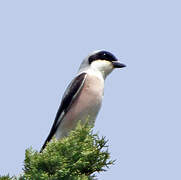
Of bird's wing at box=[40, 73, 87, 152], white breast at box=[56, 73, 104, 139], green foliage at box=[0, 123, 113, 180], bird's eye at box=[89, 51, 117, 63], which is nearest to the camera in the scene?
green foliage at box=[0, 123, 113, 180]

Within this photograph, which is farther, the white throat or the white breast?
the white throat

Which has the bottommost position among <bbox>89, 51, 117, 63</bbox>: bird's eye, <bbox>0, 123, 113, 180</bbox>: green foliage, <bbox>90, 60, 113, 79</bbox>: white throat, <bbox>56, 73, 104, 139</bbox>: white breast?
<bbox>0, 123, 113, 180</bbox>: green foliage

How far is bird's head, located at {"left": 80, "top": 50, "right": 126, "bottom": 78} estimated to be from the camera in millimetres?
7172

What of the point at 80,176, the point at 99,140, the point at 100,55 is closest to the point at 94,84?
the point at 100,55

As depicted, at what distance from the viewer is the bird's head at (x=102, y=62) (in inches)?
282

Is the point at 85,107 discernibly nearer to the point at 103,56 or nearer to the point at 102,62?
the point at 102,62

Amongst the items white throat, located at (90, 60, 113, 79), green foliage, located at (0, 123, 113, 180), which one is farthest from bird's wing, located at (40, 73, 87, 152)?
green foliage, located at (0, 123, 113, 180)

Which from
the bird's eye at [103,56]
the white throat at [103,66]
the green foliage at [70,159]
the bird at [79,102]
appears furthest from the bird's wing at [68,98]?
the green foliage at [70,159]

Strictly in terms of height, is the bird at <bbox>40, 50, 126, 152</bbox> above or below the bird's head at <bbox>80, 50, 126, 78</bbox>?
below

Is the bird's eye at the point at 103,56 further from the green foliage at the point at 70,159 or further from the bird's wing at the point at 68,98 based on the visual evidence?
the green foliage at the point at 70,159

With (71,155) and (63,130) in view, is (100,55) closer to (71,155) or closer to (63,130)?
(63,130)

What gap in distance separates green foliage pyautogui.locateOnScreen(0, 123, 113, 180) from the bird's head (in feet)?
8.87

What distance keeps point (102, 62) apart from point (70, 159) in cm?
316

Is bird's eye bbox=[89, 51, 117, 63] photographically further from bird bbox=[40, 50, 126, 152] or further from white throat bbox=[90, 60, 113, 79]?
bird bbox=[40, 50, 126, 152]
